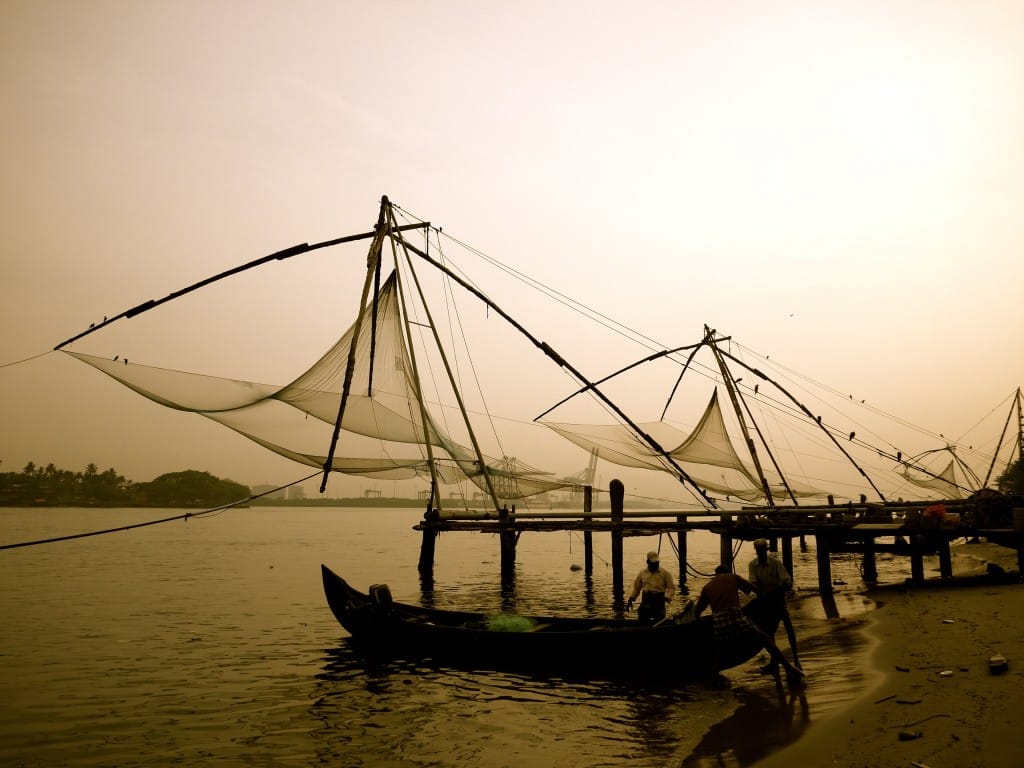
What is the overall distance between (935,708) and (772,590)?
2932 mm

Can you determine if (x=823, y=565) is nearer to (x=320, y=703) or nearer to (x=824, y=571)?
(x=824, y=571)

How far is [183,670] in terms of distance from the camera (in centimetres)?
1210

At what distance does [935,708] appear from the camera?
7020 millimetres

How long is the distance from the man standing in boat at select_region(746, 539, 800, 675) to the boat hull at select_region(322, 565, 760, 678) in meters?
0.44

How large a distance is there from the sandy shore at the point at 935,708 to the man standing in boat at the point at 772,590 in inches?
29.4

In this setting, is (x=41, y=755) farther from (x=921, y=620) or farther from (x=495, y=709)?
(x=921, y=620)

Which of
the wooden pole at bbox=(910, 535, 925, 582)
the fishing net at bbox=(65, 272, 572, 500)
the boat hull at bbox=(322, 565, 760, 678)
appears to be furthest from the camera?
the wooden pole at bbox=(910, 535, 925, 582)

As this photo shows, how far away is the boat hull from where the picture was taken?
10250 mm

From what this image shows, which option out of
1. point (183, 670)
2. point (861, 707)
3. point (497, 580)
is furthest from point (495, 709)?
point (497, 580)

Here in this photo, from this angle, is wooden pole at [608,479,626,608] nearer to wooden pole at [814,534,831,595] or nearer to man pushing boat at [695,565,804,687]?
wooden pole at [814,534,831,595]

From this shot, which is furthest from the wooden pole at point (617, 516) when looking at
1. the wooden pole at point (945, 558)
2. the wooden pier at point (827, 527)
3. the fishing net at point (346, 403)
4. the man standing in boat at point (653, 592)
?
the wooden pole at point (945, 558)

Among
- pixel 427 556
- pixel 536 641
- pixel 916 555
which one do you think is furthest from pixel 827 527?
pixel 427 556

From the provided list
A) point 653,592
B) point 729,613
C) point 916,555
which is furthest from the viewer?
point 916,555

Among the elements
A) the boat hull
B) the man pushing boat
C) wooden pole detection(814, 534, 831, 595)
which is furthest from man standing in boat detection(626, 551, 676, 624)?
wooden pole detection(814, 534, 831, 595)
